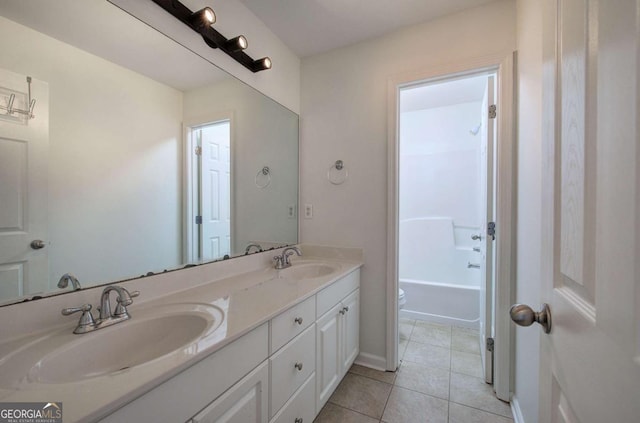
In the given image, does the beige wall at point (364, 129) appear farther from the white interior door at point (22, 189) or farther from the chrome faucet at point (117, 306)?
the white interior door at point (22, 189)

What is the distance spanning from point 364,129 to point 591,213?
1.60m

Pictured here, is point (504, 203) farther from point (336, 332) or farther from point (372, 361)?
point (372, 361)

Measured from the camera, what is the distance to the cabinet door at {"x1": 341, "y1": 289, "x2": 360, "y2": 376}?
64.6 inches

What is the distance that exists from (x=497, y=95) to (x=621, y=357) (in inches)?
66.3

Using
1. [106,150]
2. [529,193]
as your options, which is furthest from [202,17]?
[529,193]

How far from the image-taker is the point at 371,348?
74.3 inches

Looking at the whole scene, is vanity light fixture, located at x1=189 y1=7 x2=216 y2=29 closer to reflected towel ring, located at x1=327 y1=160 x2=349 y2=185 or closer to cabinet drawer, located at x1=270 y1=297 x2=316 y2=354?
reflected towel ring, located at x1=327 y1=160 x2=349 y2=185

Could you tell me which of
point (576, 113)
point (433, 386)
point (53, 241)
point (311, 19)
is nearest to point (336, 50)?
point (311, 19)

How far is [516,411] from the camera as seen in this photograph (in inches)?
55.2

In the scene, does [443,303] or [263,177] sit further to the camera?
[443,303]

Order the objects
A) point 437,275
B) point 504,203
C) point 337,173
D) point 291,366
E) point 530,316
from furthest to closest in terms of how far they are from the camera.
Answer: point 437,275 → point 337,173 → point 504,203 → point 291,366 → point 530,316

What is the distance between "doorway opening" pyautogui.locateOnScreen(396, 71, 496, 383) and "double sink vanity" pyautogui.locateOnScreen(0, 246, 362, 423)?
1.52 meters

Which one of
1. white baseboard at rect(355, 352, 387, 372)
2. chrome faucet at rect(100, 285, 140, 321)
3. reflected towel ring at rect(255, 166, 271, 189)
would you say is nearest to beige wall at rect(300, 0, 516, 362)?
white baseboard at rect(355, 352, 387, 372)

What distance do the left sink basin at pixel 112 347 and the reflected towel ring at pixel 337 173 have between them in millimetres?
1287
